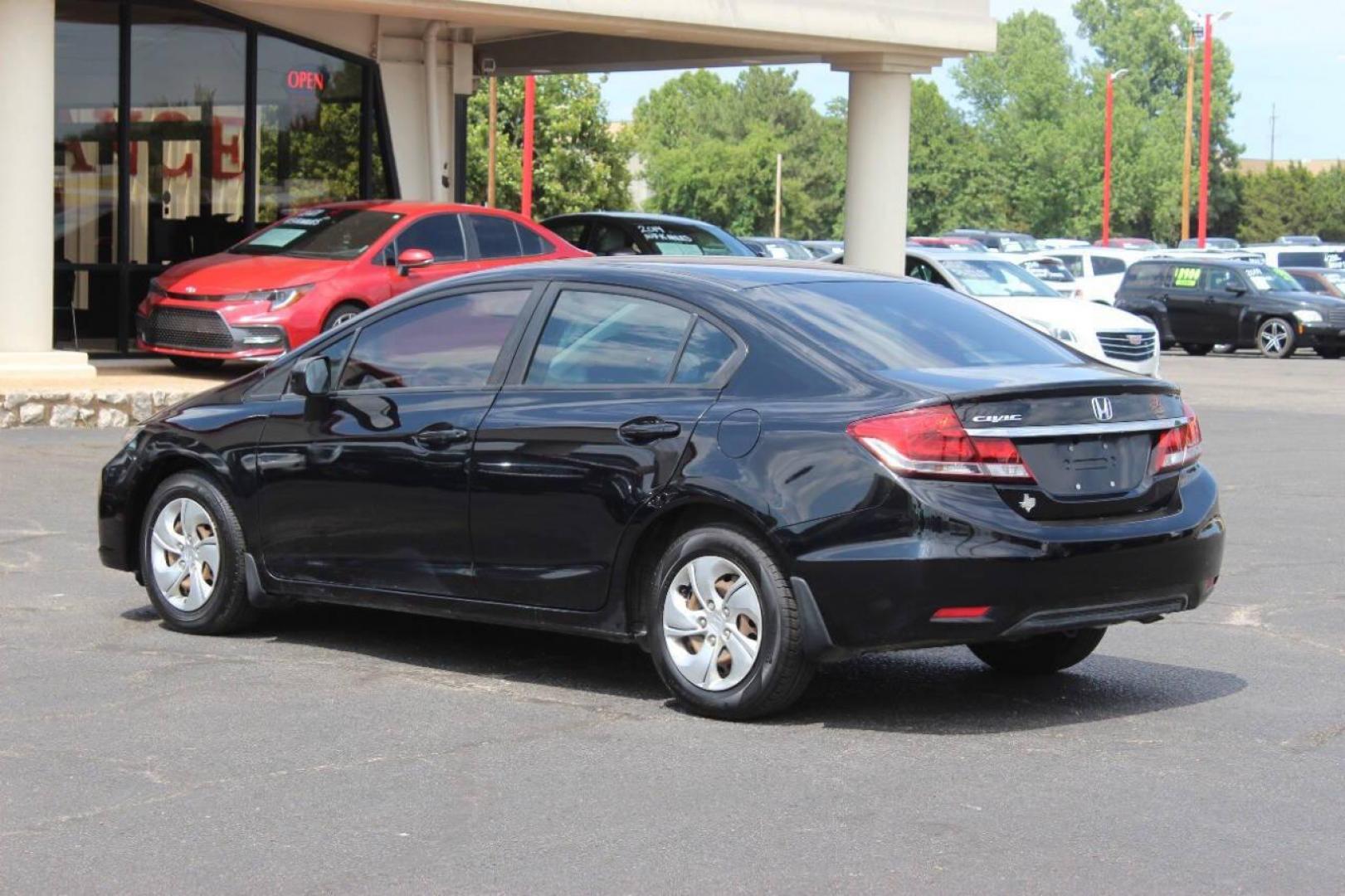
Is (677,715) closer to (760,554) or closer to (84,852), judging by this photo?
(760,554)

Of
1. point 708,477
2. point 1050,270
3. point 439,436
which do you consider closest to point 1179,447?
point 708,477

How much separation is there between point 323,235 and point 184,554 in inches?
432

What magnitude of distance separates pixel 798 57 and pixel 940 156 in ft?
282

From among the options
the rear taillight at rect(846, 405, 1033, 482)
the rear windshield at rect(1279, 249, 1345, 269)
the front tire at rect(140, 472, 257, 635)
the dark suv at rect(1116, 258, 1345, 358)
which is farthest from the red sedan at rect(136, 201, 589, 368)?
the rear windshield at rect(1279, 249, 1345, 269)

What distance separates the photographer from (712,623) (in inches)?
265

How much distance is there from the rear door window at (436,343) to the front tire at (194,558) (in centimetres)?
81

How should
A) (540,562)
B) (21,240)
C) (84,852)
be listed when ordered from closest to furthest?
(84,852) → (540,562) → (21,240)

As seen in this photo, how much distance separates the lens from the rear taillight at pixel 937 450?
638 cm

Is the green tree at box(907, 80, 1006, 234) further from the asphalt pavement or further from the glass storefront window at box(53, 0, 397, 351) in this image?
the asphalt pavement

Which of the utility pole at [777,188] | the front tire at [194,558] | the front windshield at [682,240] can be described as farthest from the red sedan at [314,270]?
the utility pole at [777,188]

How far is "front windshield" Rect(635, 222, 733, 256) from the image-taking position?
2200cm

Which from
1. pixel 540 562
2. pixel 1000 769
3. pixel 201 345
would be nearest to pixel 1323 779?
pixel 1000 769

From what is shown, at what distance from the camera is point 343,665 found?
304 inches

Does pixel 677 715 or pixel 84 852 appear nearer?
pixel 84 852
